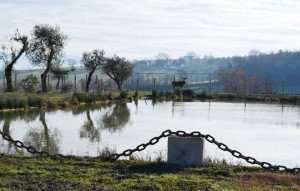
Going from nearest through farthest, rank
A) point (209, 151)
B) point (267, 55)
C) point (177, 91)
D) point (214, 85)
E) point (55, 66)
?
1. point (209, 151)
2. point (55, 66)
3. point (177, 91)
4. point (214, 85)
5. point (267, 55)

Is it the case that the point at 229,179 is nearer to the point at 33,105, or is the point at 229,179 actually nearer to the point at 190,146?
the point at 190,146

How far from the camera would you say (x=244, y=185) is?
24.6 ft

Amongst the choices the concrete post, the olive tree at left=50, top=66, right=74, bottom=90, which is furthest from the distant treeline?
the concrete post

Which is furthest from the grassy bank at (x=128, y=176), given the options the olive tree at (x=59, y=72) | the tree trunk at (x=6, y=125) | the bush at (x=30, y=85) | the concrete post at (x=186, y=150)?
the olive tree at (x=59, y=72)

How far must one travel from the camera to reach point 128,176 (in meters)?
7.94

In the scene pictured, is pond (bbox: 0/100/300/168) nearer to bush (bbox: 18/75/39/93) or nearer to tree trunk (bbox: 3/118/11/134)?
tree trunk (bbox: 3/118/11/134)

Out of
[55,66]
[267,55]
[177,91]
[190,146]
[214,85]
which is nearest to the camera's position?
[190,146]

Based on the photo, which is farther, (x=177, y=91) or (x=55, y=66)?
(x=177, y=91)

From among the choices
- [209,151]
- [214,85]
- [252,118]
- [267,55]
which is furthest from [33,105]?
[267,55]

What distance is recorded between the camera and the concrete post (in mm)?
9141

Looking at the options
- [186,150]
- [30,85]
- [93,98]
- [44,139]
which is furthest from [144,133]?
[30,85]

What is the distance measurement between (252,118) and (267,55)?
110m

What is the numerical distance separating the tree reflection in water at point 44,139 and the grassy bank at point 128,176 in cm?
363

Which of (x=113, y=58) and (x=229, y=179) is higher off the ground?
(x=113, y=58)
